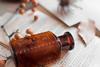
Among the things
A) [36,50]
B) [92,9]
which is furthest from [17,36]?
[92,9]

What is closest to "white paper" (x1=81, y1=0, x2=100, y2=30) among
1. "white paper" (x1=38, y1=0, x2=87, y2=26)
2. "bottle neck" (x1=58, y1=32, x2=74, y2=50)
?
"white paper" (x1=38, y1=0, x2=87, y2=26)

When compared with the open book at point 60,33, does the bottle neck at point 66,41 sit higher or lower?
higher

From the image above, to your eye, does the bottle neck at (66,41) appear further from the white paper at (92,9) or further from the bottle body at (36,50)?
the white paper at (92,9)

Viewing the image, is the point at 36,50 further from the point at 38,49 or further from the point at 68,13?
the point at 68,13

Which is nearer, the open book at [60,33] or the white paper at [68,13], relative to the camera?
the open book at [60,33]

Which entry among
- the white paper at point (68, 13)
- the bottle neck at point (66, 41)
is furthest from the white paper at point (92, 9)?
the bottle neck at point (66, 41)

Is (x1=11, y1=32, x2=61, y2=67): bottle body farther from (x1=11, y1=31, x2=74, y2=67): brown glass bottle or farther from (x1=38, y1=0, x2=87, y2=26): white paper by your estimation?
(x1=38, y1=0, x2=87, y2=26): white paper
